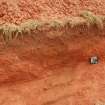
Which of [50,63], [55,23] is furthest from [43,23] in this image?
[50,63]

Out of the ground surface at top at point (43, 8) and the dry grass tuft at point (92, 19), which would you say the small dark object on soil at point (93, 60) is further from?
the ground surface at top at point (43, 8)

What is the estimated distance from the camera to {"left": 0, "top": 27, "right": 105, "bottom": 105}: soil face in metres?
5.88

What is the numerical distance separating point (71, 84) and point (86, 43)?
1031mm

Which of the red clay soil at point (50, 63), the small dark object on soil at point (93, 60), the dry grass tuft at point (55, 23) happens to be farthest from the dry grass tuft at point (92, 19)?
the small dark object on soil at point (93, 60)

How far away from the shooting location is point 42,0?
676 centimetres

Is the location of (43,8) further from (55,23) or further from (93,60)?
(93,60)

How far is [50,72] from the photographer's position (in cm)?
612

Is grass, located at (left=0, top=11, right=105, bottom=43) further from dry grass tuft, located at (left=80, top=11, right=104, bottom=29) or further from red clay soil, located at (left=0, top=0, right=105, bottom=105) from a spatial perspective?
red clay soil, located at (left=0, top=0, right=105, bottom=105)

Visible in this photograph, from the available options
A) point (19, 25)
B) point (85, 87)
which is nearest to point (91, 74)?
point (85, 87)

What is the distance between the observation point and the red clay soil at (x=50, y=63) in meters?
5.90

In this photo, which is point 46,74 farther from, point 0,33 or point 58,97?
point 0,33

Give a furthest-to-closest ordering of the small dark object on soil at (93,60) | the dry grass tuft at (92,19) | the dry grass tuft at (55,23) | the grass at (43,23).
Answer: the dry grass tuft at (92,19)
the small dark object on soil at (93,60)
the dry grass tuft at (55,23)
the grass at (43,23)

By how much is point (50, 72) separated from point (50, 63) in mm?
199

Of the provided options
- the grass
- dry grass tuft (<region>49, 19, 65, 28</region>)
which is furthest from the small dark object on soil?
dry grass tuft (<region>49, 19, 65, 28</region>)
